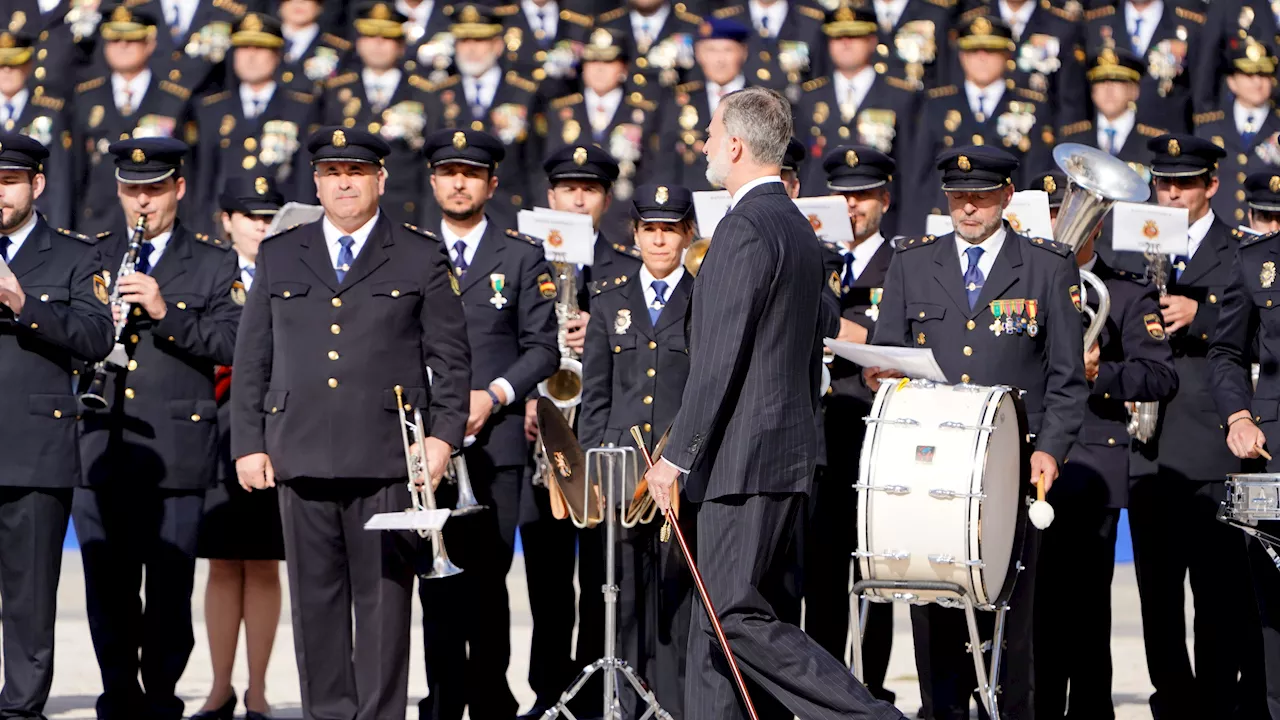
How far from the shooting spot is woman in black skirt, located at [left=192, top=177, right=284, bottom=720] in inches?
394

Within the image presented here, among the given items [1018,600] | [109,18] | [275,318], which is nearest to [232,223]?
[275,318]

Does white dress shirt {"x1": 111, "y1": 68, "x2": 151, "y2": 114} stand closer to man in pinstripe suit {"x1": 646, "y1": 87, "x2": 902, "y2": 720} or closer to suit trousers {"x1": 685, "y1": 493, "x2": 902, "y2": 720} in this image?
man in pinstripe suit {"x1": 646, "y1": 87, "x2": 902, "y2": 720}

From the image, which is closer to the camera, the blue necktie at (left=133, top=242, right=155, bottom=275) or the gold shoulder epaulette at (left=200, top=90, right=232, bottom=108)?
the blue necktie at (left=133, top=242, right=155, bottom=275)

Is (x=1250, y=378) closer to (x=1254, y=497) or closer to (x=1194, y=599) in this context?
(x=1194, y=599)

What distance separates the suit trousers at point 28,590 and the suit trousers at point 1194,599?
4.73m

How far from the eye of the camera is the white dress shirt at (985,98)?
564 inches

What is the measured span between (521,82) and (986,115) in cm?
314

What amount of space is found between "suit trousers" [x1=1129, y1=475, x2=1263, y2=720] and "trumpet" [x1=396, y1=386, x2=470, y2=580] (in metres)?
3.26

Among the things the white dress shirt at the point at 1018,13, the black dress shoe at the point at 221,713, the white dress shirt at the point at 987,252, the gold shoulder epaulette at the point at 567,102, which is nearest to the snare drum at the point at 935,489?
the white dress shirt at the point at 987,252

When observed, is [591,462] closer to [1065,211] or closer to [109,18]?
[1065,211]

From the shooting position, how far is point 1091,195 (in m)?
9.12

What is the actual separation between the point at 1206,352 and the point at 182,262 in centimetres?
468

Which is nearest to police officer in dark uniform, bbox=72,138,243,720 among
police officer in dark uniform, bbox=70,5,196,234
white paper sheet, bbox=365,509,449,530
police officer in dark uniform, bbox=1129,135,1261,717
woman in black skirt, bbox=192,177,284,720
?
woman in black skirt, bbox=192,177,284,720

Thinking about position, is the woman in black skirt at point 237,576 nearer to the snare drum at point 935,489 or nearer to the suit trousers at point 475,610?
the suit trousers at point 475,610
